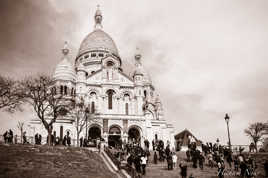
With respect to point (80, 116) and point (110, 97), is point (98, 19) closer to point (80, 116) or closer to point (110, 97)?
point (110, 97)

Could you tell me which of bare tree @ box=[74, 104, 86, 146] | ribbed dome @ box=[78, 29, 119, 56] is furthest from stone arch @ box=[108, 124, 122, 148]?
ribbed dome @ box=[78, 29, 119, 56]

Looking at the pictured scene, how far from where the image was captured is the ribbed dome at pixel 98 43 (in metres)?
71.3

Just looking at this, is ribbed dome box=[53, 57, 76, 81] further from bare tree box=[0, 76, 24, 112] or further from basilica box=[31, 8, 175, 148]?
bare tree box=[0, 76, 24, 112]

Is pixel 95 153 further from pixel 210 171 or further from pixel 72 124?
pixel 72 124

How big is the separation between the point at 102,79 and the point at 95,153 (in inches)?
1077

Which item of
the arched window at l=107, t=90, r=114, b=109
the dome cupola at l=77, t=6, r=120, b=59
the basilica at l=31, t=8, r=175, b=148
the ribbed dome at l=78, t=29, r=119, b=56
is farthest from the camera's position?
the ribbed dome at l=78, t=29, r=119, b=56

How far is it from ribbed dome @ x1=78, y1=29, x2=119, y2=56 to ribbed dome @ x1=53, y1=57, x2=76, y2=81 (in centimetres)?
1374

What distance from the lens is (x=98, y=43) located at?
72.1 metres

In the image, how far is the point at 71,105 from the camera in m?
42.8

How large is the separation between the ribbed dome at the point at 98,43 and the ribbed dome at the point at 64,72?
541 inches

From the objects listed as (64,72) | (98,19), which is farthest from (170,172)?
(98,19)

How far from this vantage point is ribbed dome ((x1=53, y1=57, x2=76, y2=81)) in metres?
55.2

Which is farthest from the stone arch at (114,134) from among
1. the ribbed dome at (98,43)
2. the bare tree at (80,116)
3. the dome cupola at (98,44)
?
the ribbed dome at (98,43)

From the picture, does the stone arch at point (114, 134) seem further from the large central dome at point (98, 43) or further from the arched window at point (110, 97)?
the large central dome at point (98, 43)
